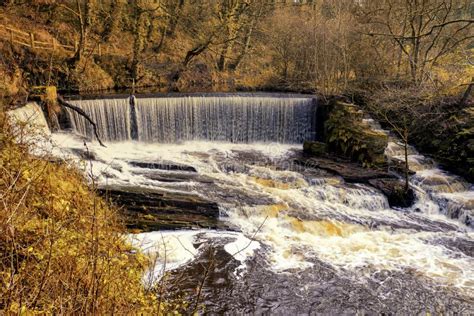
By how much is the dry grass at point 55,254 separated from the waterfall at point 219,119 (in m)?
7.38

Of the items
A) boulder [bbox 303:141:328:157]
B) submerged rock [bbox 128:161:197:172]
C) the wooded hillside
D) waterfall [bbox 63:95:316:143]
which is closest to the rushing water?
submerged rock [bbox 128:161:197:172]

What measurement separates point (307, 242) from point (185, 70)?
1578cm

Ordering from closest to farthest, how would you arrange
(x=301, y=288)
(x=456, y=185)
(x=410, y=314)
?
(x=410, y=314)
(x=301, y=288)
(x=456, y=185)

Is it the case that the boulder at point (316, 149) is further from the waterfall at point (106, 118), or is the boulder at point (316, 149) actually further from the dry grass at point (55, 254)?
the dry grass at point (55, 254)

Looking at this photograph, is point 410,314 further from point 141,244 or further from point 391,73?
point 391,73

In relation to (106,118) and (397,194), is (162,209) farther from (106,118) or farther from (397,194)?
(106,118)

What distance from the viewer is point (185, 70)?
69.4 feet

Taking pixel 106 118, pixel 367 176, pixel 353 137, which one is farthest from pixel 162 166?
pixel 353 137

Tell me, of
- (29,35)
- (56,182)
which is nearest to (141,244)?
(56,182)

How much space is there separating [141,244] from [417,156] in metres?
10.3

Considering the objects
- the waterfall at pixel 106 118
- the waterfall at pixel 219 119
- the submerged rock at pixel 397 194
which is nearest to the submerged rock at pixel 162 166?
the waterfall at pixel 106 118

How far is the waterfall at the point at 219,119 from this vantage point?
1397 centimetres

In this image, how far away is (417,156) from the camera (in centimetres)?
1276

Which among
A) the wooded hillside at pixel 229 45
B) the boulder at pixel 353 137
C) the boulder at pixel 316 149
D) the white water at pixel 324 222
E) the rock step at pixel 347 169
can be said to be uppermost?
the wooded hillside at pixel 229 45
